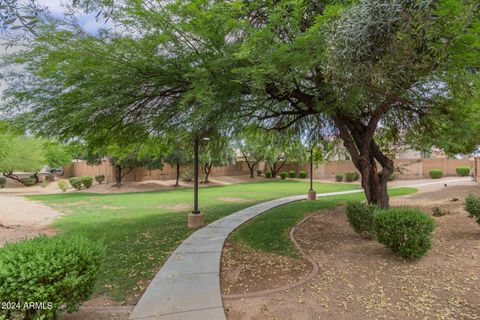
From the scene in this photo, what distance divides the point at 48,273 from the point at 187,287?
7.00 feet

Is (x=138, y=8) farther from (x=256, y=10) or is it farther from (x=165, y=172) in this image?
(x=165, y=172)

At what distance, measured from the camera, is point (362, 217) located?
23.5 feet

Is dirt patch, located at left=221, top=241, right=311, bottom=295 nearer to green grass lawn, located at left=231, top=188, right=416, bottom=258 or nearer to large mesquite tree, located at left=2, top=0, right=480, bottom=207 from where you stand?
green grass lawn, located at left=231, top=188, right=416, bottom=258

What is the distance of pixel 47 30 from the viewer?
5031 millimetres

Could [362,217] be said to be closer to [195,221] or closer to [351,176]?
[195,221]

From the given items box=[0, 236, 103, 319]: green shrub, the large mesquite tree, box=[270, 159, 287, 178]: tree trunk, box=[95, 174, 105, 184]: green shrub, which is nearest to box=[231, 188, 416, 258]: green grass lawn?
the large mesquite tree

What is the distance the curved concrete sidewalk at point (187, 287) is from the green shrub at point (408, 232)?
3232 millimetres

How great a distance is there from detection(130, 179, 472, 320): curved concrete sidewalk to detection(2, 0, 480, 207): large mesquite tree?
2743 millimetres

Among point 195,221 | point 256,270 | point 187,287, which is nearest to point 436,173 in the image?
point 195,221

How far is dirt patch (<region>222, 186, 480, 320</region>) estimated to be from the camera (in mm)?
3918

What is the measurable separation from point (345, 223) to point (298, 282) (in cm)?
546

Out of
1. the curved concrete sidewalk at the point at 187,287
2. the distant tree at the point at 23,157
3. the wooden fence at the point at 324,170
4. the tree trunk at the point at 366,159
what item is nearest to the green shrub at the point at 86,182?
the wooden fence at the point at 324,170

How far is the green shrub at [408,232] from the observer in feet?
18.1

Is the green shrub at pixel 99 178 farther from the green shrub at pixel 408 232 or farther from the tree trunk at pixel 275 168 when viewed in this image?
the green shrub at pixel 408 232
